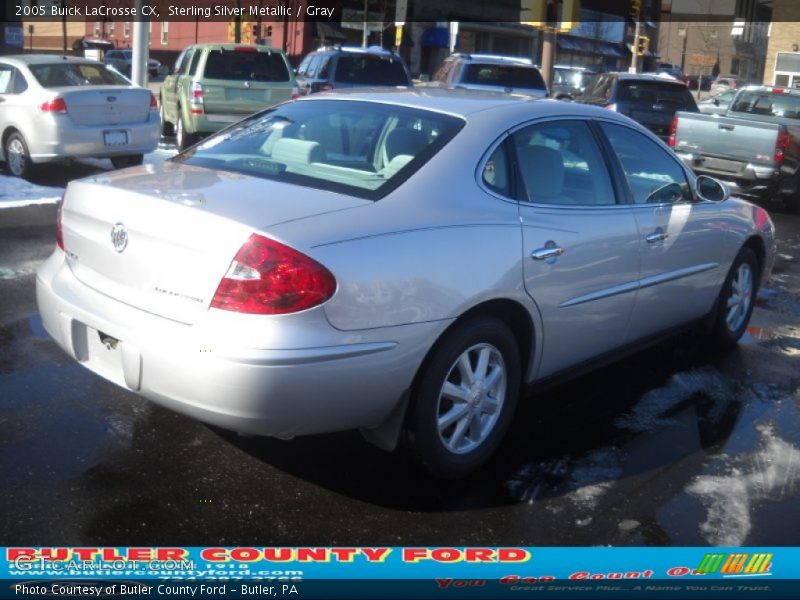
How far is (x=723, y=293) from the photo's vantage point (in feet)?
18.8

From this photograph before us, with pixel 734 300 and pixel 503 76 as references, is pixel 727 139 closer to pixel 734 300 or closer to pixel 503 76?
pixel 503 76

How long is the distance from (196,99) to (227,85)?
524mm

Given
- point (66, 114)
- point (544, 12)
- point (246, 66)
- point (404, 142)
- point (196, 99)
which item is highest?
point (544, 12)

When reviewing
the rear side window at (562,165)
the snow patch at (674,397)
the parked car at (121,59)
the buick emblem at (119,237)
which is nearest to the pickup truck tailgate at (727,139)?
the snow patch at (674,397)

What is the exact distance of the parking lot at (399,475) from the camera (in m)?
3.48

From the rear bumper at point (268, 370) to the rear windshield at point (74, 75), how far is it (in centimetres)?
852

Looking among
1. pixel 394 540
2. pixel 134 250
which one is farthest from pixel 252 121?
pixel 394 540

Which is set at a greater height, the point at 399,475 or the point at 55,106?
the point at 55,106

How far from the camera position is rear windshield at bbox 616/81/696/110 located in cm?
1524

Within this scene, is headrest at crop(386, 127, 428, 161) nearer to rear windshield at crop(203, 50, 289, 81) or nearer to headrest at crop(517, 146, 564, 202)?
headrest at crop(517, 146, 564, 202)

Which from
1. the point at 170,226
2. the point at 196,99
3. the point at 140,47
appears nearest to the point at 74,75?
the point at 196,99

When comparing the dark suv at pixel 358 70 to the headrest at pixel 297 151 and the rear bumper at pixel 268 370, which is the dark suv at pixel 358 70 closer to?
the headrest at pixel 297 151

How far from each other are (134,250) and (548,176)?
6.24 feet

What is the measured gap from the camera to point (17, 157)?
1104cm
